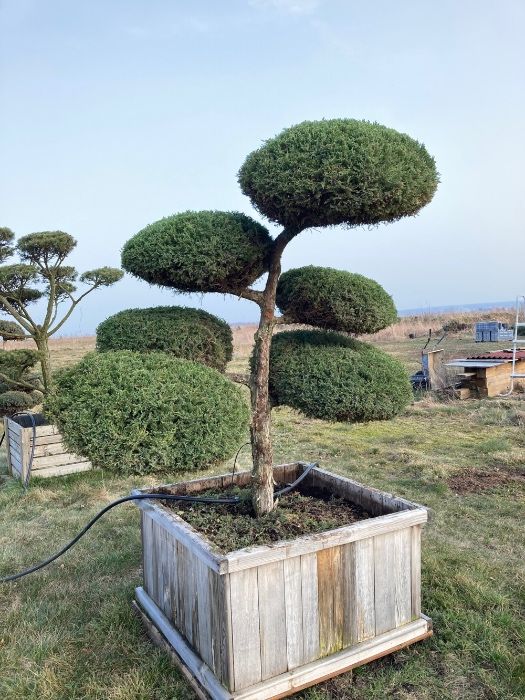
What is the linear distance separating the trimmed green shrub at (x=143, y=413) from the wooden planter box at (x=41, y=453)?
303 cm

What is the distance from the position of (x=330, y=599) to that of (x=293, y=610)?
0.19 m

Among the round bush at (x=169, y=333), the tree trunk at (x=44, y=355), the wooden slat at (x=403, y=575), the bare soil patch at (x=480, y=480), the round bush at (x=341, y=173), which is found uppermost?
the round bush at (x=341, y=173)

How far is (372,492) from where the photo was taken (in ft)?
9.29

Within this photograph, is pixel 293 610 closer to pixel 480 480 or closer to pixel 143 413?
pixel 143 413

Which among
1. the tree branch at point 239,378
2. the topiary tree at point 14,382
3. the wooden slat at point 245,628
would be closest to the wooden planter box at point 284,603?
the wooden slat at point 245,628

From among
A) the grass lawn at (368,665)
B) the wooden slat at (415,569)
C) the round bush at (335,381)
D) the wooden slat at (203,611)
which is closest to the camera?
the wooden slat at (203,611)

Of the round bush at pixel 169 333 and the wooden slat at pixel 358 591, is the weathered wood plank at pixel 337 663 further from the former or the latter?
the round bush at pixel 169 333

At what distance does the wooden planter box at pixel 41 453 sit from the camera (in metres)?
5.17

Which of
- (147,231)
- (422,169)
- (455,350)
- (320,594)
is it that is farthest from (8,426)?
(455,350)

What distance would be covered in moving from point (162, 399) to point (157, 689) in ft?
3.93

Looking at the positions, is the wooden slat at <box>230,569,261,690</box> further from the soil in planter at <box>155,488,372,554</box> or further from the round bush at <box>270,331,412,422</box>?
the round bush at <box>270,331,412,422</box>

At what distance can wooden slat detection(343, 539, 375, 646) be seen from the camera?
230cm

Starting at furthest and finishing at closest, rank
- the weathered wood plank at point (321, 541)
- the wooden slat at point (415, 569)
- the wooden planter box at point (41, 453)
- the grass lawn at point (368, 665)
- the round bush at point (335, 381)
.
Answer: the wooden planter box at point (41, 453)
the round bush at point (335, 381)
the wooden slat at point (415, 569)
the grass lawn at point (368, 665)
the weathered wood plank at point (321, 541)

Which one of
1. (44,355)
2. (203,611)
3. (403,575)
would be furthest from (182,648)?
(44,355)
